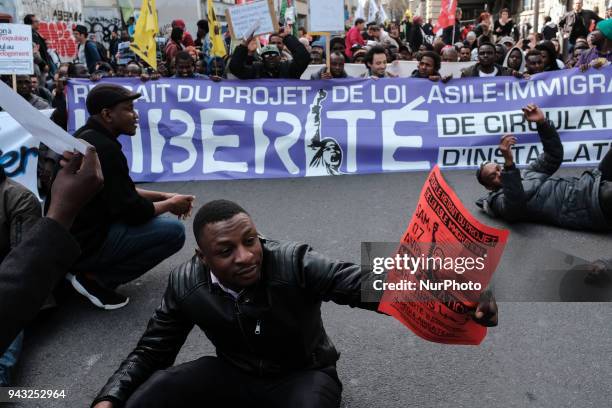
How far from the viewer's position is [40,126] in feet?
3.92

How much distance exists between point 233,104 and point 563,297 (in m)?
4.55

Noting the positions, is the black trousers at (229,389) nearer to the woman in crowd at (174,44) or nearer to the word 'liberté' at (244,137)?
the word 'liberté' at (244,137)

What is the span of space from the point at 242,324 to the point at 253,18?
5.60m

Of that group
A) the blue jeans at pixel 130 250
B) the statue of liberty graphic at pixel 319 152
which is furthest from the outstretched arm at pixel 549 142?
the blue jeans at pixel 130 250

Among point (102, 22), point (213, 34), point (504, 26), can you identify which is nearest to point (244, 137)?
point (213, 34)

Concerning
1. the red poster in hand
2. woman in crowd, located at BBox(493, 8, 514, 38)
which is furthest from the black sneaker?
woman in crowd, located at BBox(493, 8, 514, 38)

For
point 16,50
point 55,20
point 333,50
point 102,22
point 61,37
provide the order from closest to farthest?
point 16,50 < point 333,50 < point 61,37 < point 55,20 < point 102,22

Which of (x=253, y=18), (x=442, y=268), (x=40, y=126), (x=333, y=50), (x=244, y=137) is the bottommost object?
(x=244, y=137)

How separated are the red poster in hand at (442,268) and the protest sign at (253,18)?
18.5 feet

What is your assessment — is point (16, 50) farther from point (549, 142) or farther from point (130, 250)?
point (549, 142)

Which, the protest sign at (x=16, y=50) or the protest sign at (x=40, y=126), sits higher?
the protest sign at (x=16, y=50)

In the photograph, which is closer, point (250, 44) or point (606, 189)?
point (606, 189)

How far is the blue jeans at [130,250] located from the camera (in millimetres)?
3652

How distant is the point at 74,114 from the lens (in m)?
6.85
